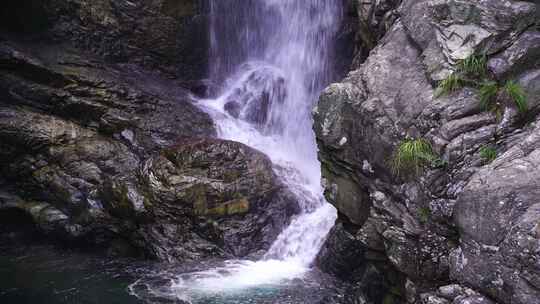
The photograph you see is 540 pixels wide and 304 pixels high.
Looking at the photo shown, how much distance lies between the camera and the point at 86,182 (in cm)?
1388

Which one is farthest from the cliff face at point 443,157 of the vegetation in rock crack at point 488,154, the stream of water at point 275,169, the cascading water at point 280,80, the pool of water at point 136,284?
the cascading water at point 280,80

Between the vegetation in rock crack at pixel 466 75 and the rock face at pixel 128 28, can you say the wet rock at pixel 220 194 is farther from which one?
the vegetation in rock crack at pixel 466 75

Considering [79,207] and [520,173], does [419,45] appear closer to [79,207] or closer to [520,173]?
[520,173]

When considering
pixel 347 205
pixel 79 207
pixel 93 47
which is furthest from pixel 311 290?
pixel 93 47

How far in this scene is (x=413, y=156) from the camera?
7043 millimetres

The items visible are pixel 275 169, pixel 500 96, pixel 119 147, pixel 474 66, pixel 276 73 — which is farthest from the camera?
pixel 276 73

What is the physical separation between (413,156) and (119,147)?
1051 cm

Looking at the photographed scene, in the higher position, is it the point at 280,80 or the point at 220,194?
the point at 280,80

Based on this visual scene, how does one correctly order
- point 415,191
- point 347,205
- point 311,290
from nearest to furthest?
point 415,191
point 347,205
point 311,290

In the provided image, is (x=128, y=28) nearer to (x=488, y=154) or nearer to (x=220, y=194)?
(x=220, y=194)

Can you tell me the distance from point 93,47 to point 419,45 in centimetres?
1280

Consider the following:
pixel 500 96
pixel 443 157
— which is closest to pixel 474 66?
pixel 500 96

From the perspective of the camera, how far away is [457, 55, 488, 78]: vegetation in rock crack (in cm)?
699

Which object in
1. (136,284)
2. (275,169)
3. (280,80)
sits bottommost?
(136,284)
